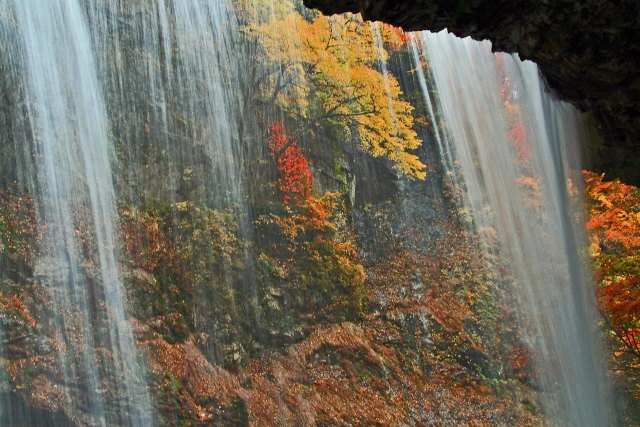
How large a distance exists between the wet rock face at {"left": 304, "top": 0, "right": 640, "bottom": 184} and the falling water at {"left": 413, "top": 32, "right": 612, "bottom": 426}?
9.75 feet

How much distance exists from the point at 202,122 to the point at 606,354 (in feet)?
26.2

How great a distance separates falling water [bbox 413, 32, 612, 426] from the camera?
31.9 ft

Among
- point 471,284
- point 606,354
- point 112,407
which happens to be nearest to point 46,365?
point 112,407

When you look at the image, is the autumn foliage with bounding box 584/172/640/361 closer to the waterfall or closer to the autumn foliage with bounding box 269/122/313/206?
the waterfall

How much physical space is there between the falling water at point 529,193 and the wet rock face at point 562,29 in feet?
9.75

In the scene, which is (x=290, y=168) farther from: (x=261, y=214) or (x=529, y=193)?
(x=529, y=193)

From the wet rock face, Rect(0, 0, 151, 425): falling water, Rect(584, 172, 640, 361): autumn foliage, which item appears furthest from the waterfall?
the wet rock face

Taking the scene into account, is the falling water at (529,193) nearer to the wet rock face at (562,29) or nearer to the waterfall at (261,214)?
the waterfall at (261,214)

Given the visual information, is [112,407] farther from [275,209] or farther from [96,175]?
[275,209]

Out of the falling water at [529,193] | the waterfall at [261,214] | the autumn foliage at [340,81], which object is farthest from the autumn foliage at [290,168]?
the falling water at [529,193]

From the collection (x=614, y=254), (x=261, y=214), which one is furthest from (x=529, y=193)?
(x=261, y=214)

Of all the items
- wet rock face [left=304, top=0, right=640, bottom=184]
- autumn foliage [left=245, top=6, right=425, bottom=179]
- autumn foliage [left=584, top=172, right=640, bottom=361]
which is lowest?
autumn foliage [left=584, top=172, right=640, bottom=361]

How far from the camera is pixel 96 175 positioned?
9367 mm

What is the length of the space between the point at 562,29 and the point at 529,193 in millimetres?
7492
